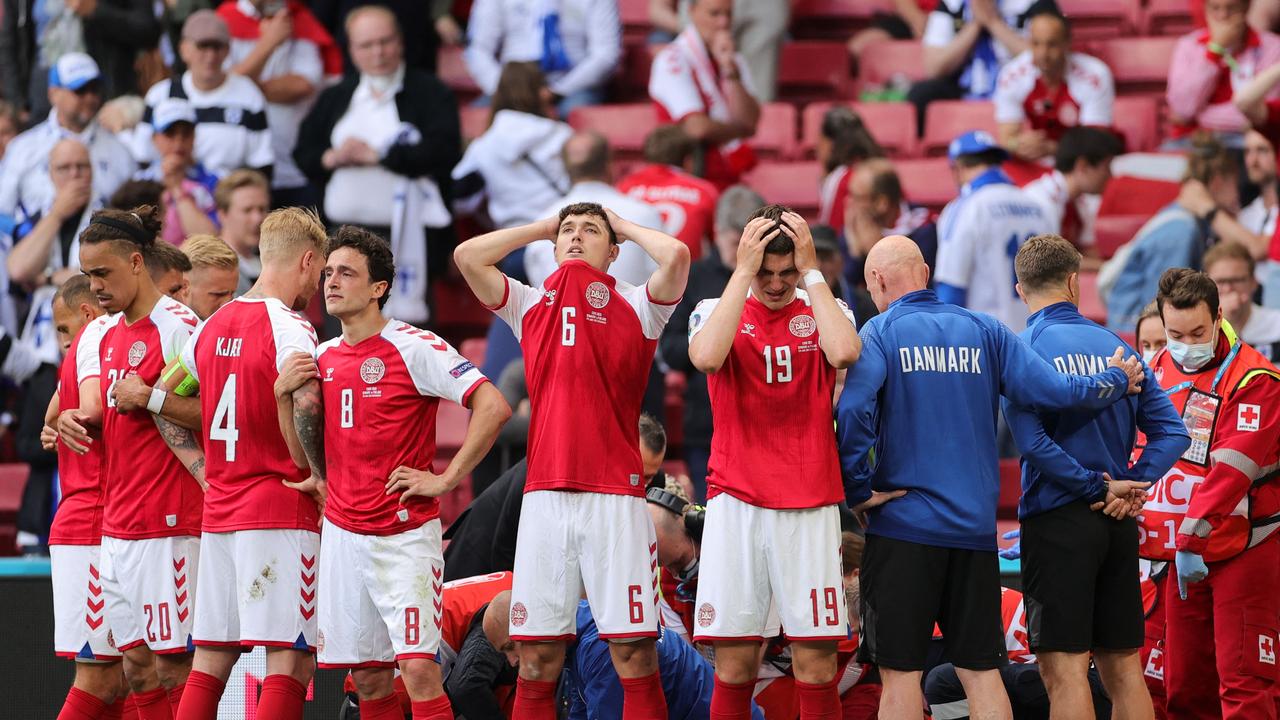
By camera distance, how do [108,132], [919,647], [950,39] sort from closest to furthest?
[919,647] → [108,132] → [950,39]

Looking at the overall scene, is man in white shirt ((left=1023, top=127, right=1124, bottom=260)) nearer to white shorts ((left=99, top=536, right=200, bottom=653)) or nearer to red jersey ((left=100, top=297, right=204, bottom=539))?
red jersey ((left=100, top=297, right=204, bottom=539))

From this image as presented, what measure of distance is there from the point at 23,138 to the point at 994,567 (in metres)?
8.08

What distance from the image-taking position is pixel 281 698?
6746mm

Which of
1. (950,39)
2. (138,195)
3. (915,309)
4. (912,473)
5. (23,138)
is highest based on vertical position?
(950,39)

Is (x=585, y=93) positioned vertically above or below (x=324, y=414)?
above

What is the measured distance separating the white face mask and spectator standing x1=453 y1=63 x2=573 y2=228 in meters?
5.35

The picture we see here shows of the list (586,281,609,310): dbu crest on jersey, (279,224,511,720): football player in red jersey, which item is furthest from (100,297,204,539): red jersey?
(586,281,609,310): dbu crest on jersey

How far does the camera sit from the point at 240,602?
6781 mm

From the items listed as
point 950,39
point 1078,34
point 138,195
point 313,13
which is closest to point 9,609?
point 138,195

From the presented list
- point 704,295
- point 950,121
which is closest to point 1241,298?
point 704,295

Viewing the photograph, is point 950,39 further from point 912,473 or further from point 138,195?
point 912,473

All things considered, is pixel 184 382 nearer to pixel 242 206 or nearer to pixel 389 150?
pixel 242 206

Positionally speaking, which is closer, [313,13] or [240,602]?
[240,602]

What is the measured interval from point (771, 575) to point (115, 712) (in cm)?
306
